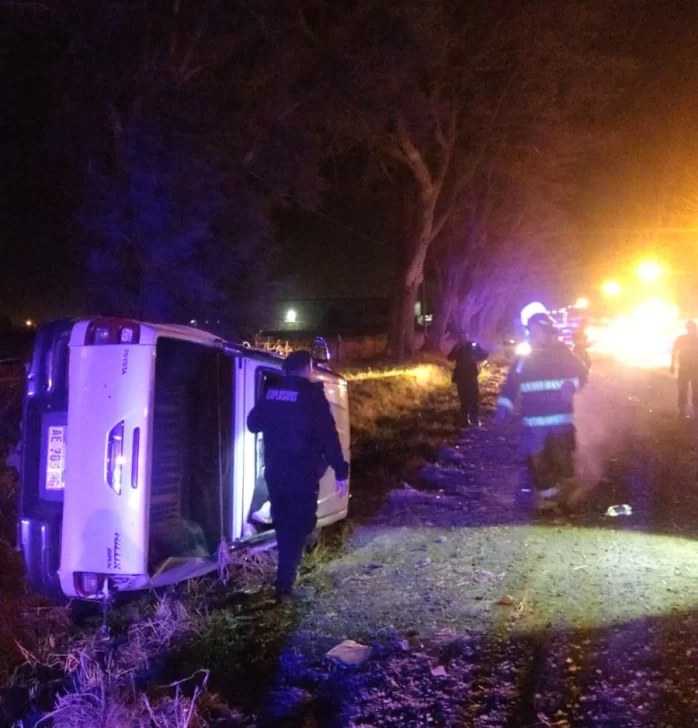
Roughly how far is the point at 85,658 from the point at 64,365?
1599 mm

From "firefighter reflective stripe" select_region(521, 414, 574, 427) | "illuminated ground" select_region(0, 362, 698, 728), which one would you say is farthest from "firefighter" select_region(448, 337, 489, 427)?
"firefighter reflective stripe" select_region(521, 414, 574, 427)

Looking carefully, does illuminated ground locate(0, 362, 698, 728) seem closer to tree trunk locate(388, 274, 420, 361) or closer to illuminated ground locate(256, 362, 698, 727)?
illuminated ground locate(256, 362, 698, 727)

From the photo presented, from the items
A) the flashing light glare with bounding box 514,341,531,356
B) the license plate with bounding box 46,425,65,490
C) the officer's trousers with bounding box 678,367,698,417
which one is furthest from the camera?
the officer's trousers with bounding box 678,367,698,417

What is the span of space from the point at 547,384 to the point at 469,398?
705cm

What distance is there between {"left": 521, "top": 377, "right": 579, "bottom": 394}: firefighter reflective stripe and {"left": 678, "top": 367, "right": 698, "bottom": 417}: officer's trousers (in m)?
6.98

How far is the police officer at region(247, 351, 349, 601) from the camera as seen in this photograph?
5.69 metres

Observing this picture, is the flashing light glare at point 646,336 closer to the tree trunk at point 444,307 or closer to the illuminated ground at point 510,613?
the tree trunk at point 444,307

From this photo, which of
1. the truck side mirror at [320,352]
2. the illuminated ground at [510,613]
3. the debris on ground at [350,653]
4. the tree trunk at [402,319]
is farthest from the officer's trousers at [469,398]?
the tree trunk at [402,319]

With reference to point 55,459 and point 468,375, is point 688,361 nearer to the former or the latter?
point 468,375

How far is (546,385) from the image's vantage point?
859 cm

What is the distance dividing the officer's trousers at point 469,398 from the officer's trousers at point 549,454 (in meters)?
6.25

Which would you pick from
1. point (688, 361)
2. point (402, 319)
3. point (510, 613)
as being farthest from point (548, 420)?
point (402, 319)

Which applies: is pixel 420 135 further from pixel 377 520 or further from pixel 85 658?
pixel 85 658

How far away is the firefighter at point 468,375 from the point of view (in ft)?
50.1
